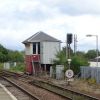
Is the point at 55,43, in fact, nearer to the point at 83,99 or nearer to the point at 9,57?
the point at 83,99

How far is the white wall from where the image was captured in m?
60.7

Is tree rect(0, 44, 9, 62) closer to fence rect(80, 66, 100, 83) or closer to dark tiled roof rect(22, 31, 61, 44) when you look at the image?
dark tiled roof rect(22, 31, 61, 44)

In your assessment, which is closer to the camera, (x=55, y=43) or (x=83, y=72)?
(x=83, y=72)

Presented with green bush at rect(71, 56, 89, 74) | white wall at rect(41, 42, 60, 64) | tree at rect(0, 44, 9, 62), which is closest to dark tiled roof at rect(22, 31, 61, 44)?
white wall at rect(41, 42, 60, 64)

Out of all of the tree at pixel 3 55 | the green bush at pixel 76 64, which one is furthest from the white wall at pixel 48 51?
the tree at pixel 3 55

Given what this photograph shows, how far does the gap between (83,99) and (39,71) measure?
121 feet

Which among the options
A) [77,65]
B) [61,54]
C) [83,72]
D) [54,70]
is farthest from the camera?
[61,54]

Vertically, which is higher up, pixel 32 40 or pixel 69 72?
pixel 32 40

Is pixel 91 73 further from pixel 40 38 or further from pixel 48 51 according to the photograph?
pixel 40 38

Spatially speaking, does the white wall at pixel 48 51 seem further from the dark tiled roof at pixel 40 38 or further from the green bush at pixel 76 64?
the green bush at pixel 76 64

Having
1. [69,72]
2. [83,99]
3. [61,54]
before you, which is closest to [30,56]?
[61,54]

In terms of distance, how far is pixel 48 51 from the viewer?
201ft

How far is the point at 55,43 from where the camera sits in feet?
203

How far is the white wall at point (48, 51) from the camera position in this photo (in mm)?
60688
